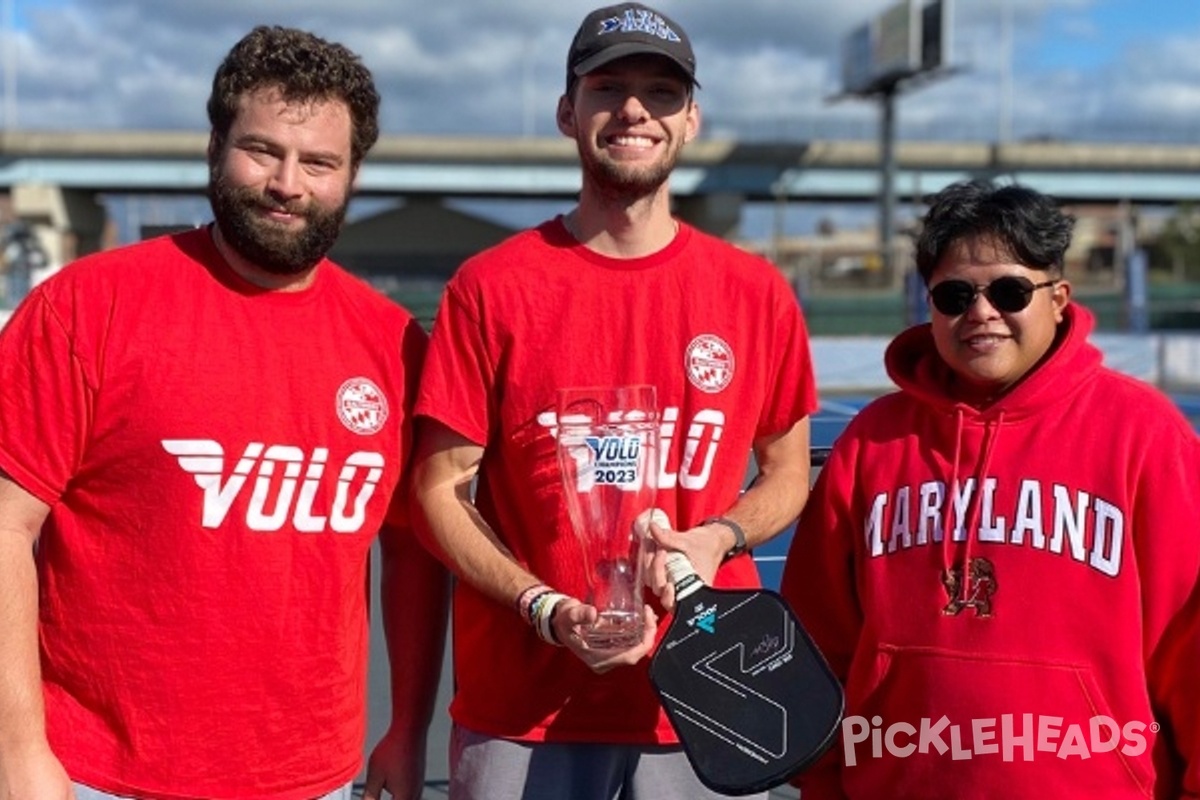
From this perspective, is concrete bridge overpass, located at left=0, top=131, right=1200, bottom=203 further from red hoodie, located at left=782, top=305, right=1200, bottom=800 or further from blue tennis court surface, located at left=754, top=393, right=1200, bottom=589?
red hoodie, located at left=782, top=305, right=1200, bottom=800

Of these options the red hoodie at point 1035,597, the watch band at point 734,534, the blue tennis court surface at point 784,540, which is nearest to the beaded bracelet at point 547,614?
the watch band at point 734,534

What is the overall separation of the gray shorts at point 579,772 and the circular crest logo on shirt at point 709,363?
2.32 feet

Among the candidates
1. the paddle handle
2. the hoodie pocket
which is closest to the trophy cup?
the paddle handle

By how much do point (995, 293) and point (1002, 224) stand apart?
0.13 metres

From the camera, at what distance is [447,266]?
60250 millimetres

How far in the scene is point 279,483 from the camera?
8.25 ft

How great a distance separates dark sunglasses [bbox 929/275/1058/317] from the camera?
8.33 ft

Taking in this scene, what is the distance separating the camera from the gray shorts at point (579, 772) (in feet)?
9.09

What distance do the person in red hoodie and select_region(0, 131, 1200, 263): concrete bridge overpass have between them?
4433cm

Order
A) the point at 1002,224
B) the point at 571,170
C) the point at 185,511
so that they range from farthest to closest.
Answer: the point at 571,170, the point at 1002,224, the point at 185,511

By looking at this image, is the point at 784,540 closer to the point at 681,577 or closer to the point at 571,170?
the point at 681,577

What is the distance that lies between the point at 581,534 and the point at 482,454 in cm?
32

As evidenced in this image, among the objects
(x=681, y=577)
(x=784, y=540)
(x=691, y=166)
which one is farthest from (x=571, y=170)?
(x=681, y=577)

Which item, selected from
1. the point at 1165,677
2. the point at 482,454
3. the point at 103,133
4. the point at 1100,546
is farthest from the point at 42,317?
the point at 103,133
